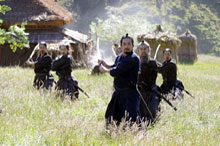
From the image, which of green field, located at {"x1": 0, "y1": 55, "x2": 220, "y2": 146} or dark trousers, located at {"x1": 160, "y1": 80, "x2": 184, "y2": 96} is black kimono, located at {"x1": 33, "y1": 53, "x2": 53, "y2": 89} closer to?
green field, located at {"x1": 0, "y1": 55, "x2": 220, "y2": 146}

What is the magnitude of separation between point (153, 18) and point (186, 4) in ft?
46.5

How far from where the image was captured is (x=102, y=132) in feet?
13.9

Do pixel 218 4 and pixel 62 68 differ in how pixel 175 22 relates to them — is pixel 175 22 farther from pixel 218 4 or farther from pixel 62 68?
pixel 62 68

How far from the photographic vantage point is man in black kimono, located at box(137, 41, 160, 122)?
511 centimetres

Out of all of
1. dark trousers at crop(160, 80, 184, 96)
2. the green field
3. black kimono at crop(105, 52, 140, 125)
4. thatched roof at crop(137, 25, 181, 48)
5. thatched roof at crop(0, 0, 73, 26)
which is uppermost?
thatched roof at crop(0, 0, 73, 26)

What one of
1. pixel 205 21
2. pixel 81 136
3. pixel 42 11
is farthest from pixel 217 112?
pixel 205 21

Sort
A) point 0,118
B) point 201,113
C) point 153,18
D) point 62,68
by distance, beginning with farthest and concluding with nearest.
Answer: point 153,18
point 62,68
point 201,113
point 0,118

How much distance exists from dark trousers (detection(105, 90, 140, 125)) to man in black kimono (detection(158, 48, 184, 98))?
2631mm

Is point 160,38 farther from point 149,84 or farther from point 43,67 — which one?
point 149,84

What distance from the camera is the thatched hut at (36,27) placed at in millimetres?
18078

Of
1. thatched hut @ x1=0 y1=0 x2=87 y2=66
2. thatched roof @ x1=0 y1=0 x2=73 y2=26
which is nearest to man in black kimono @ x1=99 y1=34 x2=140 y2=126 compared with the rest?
thatched hut @ x1=0 y1=0 x2=87 y2=66

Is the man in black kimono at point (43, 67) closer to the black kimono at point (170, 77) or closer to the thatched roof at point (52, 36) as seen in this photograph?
the black kimono at point (170, 77)

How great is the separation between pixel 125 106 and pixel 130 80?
440mm

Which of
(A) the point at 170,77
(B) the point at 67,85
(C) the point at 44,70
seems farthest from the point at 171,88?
(C) the point at 44,70
